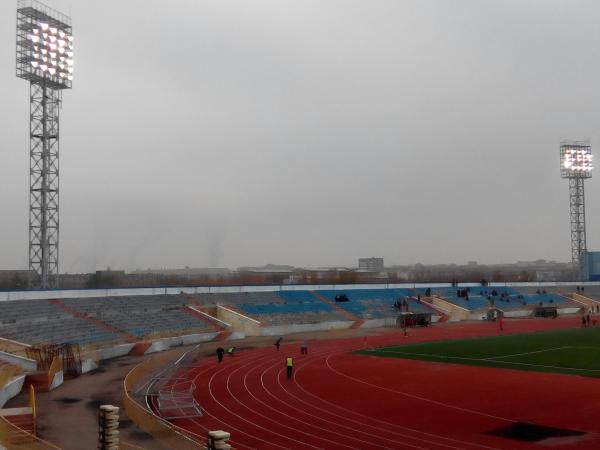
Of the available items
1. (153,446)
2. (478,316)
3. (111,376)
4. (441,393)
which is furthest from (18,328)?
(478,316)

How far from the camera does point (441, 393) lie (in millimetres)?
26000

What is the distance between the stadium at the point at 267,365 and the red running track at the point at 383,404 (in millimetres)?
96

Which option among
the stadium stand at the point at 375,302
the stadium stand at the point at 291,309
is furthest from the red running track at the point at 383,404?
the stadium stand at the point at 375,302

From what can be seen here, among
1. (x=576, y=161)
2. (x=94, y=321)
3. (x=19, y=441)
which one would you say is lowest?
(x=19, y=441)

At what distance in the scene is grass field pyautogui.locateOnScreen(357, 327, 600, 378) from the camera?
32.6 meters

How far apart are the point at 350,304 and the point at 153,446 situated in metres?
49.5

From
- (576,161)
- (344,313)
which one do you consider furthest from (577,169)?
(344,313)

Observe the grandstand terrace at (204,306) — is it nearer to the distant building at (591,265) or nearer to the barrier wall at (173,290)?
the barrier wall at (173,290)

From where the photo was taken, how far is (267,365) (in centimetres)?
3472

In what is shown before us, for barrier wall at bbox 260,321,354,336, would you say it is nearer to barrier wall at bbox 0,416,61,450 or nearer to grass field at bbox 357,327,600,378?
grass field at bbox 357,327,600,378

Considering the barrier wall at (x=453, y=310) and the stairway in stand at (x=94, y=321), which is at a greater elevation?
the stairway in stand at (x=94, y=321)

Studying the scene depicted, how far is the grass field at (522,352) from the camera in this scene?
107ft

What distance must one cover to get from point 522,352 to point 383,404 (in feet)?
57.4

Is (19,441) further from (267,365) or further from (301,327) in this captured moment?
(301,327)
